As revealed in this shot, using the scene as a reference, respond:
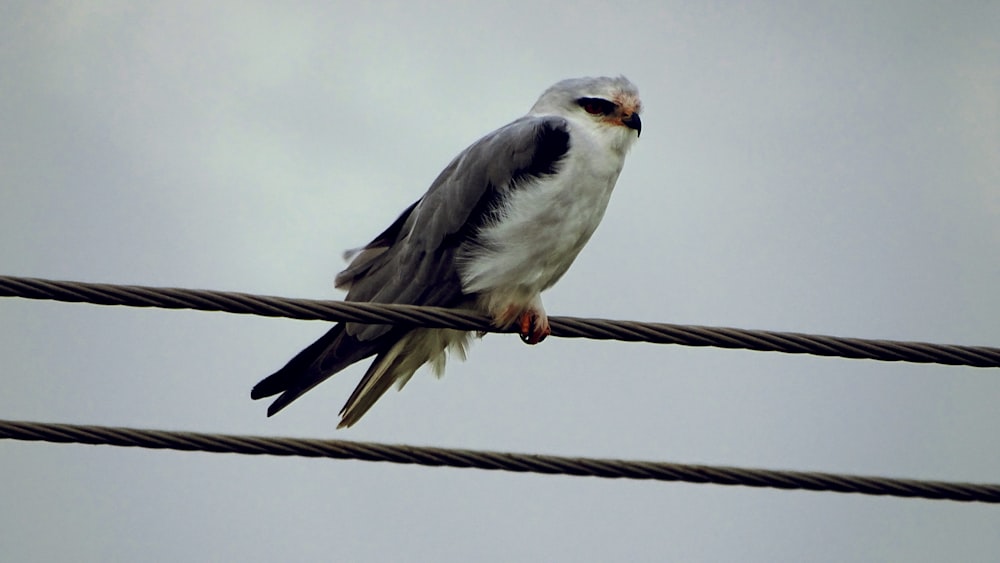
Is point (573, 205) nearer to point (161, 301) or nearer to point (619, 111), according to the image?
point (619, 111)

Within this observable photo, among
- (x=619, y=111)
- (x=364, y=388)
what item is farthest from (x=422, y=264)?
(x=619, y=111)

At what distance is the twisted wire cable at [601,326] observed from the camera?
310 cm

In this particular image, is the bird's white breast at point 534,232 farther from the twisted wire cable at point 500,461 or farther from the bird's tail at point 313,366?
the twisted wire cable at point 500,461

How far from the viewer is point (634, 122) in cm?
516

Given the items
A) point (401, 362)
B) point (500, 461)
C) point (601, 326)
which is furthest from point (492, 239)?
point (500, 461)

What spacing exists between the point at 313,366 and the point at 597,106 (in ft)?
5.97

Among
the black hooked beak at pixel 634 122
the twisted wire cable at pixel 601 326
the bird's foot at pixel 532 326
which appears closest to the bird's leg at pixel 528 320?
the bird's foot at pixel 532 326

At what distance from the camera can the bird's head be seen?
16.8 feet

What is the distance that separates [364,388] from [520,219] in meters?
1.13

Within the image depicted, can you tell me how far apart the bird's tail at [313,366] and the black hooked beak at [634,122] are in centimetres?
155

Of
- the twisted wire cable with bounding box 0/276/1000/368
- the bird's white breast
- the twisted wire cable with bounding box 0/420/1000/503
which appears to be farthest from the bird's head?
the twisted wire cable with bounding box 0/420/1000/503

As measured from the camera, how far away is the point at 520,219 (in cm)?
462

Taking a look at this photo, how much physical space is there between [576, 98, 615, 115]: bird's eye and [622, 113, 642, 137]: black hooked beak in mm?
89

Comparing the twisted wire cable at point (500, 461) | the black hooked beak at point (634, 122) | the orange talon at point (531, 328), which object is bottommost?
the twisted wire cable at point (500, 461)
